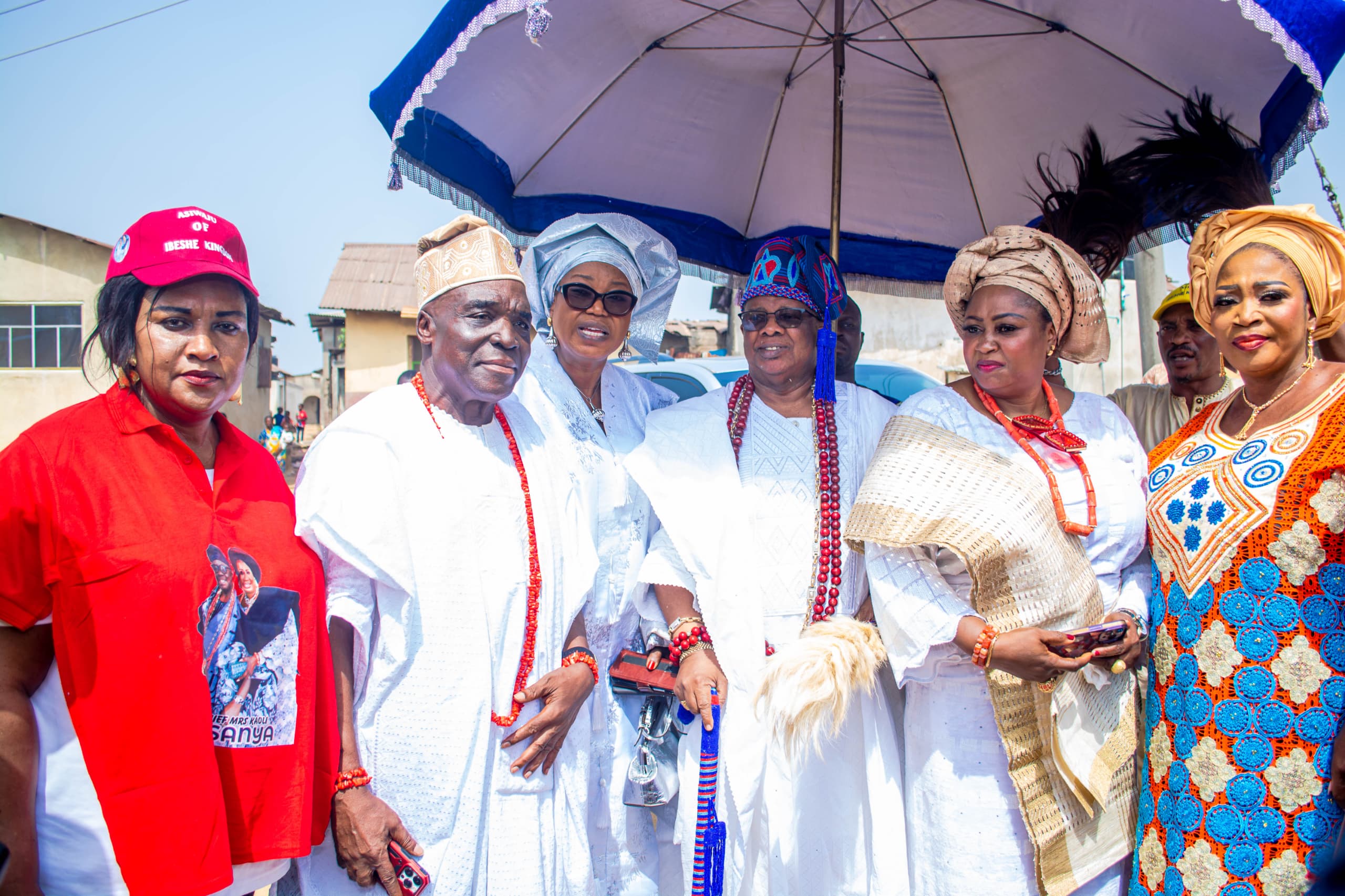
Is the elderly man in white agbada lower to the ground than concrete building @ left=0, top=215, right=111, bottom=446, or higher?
lower

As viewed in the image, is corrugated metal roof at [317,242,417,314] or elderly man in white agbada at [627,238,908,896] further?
corrugated metal roof at [317,242,417,314]

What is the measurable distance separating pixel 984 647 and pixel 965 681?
216 mm

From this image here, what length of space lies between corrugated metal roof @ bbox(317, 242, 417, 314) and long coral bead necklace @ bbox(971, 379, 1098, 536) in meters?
20.1

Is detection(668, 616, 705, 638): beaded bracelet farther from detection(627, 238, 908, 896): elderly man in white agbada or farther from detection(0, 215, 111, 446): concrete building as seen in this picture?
detection(0, 215, 111, 446): concrete building

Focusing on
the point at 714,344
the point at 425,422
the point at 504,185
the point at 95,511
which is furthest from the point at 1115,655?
the point at 714,344

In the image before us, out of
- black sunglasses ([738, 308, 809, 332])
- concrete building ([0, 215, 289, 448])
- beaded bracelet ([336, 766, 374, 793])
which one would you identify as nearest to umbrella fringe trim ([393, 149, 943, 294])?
black sunglasses ([738, 308, 809, 332])

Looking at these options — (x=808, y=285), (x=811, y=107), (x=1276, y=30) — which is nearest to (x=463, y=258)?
(x=808, y=285)

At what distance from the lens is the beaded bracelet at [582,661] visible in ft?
8.07

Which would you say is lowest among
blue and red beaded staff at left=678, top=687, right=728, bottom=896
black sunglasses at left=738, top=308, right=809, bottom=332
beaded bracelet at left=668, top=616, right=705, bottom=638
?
blue and red beaded staff at left=678, top=687, right=728, bottom=896

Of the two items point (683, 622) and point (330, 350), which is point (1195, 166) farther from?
point (330, 350)

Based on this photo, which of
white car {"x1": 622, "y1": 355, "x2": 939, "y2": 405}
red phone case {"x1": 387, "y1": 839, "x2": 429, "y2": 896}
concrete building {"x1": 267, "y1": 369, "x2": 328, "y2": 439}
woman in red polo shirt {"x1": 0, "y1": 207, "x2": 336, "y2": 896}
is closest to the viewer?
woman in red polo shirt {"x1": 0, "y1": 207, "x2": 336, "y2": 896}

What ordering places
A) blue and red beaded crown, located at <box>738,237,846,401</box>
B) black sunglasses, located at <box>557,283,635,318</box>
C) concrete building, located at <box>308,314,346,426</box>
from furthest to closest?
concrete building, located at <box>308,314,346,426</box>, black sunglasses, located at <box>557,283,635,318</box>, blue and red beaded crown, located at <box>738,237,846,401</box>

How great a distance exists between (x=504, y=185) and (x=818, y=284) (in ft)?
4.69

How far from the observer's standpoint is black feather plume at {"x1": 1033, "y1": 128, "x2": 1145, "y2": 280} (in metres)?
3.13
